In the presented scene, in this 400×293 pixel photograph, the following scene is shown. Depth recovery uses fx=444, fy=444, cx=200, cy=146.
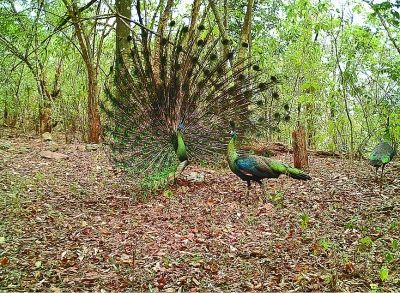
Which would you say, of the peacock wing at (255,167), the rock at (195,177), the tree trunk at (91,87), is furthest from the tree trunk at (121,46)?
the peacock wing at (255,167)

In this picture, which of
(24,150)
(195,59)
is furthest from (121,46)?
(24,150)

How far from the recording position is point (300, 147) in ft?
30.2

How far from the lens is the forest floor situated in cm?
430

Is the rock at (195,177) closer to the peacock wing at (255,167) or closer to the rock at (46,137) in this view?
the peacock wing at (255,167)

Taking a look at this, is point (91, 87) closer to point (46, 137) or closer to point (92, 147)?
point (92, 147)

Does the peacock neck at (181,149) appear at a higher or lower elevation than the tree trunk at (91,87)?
lower

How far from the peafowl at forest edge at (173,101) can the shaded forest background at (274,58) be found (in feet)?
1.34

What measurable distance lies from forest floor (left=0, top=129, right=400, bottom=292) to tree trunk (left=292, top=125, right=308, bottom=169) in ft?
1.59

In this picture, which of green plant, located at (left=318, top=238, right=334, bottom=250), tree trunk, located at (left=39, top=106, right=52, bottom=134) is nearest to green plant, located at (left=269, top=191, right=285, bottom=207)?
green plant, located at (left=318, top=238, right=334, bottom=250)

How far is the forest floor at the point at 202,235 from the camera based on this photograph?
430cm

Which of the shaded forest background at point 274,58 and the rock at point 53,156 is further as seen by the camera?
the rock at point 53,156

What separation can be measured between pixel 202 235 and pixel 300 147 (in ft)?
14.0

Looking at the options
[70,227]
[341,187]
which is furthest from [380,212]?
[70,227]

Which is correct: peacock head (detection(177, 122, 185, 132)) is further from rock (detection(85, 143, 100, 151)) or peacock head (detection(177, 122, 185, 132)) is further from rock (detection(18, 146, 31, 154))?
rock (detection(18, 146, 31, 154))
